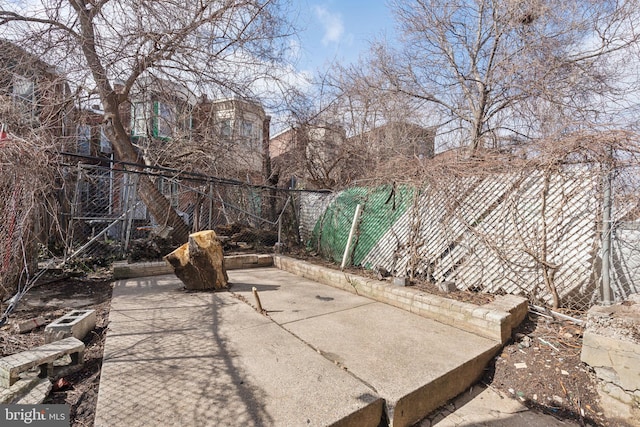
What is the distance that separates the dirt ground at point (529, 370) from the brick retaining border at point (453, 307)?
0.19 m

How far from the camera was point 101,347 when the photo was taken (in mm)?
2795

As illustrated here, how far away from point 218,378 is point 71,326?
1.62 m

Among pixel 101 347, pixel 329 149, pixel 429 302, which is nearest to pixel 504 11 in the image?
pixel 329 149

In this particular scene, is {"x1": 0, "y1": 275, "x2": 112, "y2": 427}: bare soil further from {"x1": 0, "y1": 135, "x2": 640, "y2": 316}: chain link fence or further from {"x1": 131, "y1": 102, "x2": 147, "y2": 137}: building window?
{"x1": 131, "y1": 102, "x2": 147, "y2": 137}: building window

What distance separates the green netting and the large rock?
8.57 feet

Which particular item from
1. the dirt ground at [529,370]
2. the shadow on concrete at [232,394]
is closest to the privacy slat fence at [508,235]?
the dirt ground at [529,370]

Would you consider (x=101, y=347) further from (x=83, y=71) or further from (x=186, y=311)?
(x=83, y=71)

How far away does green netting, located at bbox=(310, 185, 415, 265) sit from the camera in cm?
529

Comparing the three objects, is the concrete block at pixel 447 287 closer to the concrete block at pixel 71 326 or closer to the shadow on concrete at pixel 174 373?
the shadow on concrete at pixel 174 373

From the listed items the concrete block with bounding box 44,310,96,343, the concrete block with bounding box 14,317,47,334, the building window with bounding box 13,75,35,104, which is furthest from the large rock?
the building window with bounding box 13,75,35,104

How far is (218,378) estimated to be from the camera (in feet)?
7.10

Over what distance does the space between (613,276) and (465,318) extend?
1562 millimetres

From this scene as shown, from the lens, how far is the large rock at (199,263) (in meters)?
4.43

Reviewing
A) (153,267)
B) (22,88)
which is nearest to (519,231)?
(153,267)
